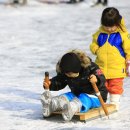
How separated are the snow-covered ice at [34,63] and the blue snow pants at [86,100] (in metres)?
0.20

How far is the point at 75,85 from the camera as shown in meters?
5.29

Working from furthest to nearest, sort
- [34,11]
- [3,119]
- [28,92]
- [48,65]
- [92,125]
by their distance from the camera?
1. [34,11]
2. [48,65]
3. [28,92]
4. [3,119]
5. [92,125]

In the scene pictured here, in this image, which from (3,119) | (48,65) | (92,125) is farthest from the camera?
(48,65)

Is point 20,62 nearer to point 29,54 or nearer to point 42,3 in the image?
point 29,54

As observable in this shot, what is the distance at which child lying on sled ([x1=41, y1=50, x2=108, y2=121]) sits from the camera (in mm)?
4992

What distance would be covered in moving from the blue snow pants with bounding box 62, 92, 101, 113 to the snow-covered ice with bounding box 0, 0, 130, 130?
20 cm

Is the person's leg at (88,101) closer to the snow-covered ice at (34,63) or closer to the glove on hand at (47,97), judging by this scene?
the snow-covered ice at (34,63)

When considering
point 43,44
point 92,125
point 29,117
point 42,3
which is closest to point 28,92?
point 29,117

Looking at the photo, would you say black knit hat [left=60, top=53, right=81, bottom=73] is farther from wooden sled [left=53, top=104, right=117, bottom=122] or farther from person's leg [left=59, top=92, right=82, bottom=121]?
wooden sled [left=53, top=104, right=117, bottom=122]

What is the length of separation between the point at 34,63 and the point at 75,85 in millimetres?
4166

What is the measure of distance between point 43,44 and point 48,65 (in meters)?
3.26

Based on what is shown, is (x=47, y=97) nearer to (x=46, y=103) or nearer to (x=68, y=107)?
(x=46, y=103)

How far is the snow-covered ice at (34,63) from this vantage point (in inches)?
198

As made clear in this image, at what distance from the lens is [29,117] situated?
5309 mm
